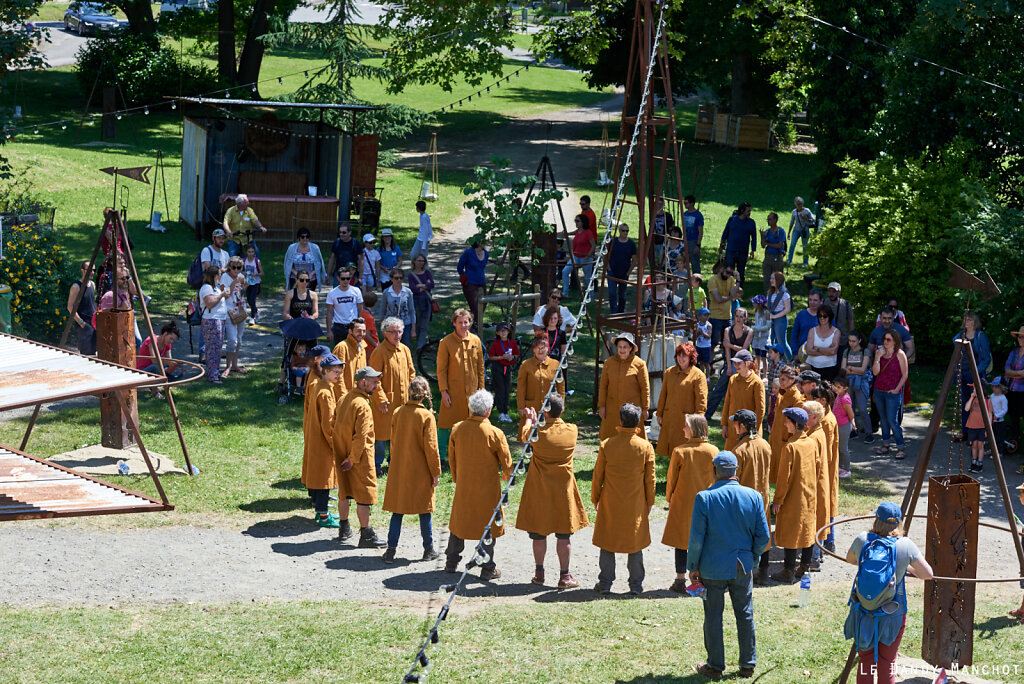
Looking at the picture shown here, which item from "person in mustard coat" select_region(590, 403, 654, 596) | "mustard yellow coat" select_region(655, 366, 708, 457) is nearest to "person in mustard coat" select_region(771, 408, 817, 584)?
"person in mustard coat" select_region(590, 403, 654, 596)

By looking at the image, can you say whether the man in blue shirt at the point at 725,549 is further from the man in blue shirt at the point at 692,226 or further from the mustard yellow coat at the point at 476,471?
the man in blue shirt at the point at 692,226

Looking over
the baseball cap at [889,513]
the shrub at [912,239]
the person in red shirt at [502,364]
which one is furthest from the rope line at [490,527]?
the shrub at [912,239]

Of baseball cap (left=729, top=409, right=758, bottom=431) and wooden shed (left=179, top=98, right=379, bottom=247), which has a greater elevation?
wooden shed (left=179, top=98, right=379, bottom=247)

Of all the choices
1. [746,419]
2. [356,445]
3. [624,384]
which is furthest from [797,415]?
[356,445]

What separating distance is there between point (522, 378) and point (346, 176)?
44.4ft

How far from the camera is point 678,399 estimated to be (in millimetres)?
12453

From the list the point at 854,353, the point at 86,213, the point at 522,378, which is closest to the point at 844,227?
the point at 854,353

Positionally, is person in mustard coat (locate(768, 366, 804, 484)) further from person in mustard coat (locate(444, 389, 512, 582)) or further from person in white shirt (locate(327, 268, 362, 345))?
person in white shirt (locate(327, 268, 362, 345))

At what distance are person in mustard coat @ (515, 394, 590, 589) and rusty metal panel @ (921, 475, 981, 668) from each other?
3001 mm

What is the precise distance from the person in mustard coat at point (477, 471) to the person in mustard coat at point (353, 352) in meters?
2.60

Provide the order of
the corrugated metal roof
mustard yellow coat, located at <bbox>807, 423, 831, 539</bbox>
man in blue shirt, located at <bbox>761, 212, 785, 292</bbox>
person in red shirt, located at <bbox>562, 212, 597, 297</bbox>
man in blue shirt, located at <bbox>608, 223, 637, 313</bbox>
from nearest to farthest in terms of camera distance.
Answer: the corrugated metal roof
mustard yellow coat, located at <bbox>807, 423, 831, 539</bbox>
man in blue shirt, located at <bbox>608, 223, 637, 313</bbox>
person in red shirt, located at <bbox>562, 212, 597, 297</bbox>
man in blue shirt, located at <bbox>761, 212, 785, 292</bbox>

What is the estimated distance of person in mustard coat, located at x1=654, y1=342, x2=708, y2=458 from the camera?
488 inches

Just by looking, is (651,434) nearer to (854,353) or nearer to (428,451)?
(854,353)

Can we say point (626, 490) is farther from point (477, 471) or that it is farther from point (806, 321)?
point (806, 321)
